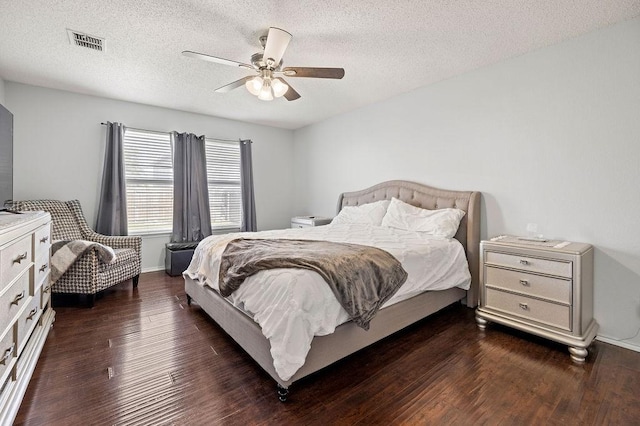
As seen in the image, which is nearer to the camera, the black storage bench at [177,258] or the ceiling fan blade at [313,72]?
the ceiling fan blade at [313,72]

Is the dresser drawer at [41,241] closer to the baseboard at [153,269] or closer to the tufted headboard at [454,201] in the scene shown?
the baseboard at [153,269]

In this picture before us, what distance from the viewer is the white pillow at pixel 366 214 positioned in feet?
12.5

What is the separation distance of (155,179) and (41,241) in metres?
2.48

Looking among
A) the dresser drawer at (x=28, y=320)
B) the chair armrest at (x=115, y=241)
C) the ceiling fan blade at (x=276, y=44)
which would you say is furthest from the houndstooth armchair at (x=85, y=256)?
the ceiling fan blade at (x=276, y=44)

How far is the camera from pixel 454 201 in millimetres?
3312

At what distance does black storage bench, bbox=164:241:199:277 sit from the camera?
423 centimetres

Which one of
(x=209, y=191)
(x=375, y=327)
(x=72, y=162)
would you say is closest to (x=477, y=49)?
(x=375, y=327)

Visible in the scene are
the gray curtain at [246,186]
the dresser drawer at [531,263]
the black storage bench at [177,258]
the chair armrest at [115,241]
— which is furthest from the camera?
the gray curtain at [246,186]

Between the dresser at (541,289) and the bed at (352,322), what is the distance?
39 cm

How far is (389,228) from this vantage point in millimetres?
3521

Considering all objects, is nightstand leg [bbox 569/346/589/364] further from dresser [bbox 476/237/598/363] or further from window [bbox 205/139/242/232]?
window [bbox 205/139/242/232]

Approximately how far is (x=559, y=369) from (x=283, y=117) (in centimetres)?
473

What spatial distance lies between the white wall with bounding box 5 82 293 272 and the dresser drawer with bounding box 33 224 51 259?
1838 mm

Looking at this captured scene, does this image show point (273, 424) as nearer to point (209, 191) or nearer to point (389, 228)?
point (389, 228)
